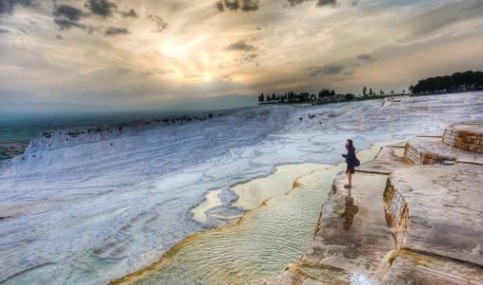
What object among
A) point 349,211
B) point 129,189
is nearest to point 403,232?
point 349,211

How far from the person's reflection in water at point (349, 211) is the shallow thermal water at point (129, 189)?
2190 millimetres

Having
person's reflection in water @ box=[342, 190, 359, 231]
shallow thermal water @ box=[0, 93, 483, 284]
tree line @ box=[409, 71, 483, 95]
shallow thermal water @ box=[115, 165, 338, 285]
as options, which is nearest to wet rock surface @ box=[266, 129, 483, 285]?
person's reflection in water @ box=[342, 190, 359, 231]

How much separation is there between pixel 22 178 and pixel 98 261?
15.7 metres

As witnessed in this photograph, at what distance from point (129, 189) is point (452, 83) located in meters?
76.4

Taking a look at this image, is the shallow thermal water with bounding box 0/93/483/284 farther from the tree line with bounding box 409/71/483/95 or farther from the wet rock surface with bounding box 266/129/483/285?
the tree line with bounding box 409/71/483/95

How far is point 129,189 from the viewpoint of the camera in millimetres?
12734

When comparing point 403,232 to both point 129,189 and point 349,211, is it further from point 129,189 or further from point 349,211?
point 129,189

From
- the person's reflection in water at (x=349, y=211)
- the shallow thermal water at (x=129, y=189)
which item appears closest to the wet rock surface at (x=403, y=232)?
the person's reflection in water at (x=349, y=211)

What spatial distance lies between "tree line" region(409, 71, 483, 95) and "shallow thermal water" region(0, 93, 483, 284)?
41.4 meters

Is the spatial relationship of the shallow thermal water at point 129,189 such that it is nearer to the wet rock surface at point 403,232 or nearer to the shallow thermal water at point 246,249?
the shallow thermal water at point 246,249

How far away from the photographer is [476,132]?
8.91 meters

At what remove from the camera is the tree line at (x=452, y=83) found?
197 ft

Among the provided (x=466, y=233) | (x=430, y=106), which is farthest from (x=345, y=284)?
(x=430, y=106)

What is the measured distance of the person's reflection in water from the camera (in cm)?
565
